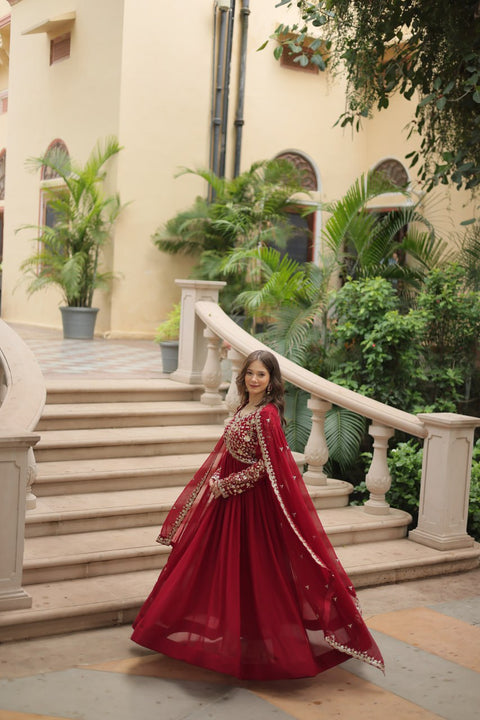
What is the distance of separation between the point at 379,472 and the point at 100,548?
82.6 inches

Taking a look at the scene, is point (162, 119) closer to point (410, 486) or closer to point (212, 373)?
point (212, 373)

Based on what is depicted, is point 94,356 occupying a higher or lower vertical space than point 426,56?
lower

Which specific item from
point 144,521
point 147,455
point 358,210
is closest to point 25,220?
point 358,210

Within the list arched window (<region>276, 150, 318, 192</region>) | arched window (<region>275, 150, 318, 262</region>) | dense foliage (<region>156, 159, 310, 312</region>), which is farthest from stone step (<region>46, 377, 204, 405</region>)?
arched window (<region>276, 150, 318, 192</region>)

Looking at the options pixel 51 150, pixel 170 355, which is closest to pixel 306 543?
pixel 170 355

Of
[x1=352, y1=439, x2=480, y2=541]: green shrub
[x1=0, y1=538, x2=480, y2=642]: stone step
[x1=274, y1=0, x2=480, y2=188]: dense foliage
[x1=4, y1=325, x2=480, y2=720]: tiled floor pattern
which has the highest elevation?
[x1=274, y1=0, x2=480, y2=188]: dense foliage

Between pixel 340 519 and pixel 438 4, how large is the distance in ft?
11.6

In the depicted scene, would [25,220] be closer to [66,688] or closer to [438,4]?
[438,4]

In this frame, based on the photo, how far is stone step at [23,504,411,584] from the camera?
456 cm

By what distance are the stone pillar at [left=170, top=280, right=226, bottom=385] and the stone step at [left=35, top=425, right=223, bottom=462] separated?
Result: 0.78 m

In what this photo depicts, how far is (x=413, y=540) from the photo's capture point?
5879 mm

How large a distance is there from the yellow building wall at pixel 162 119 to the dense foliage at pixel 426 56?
13.8 ft

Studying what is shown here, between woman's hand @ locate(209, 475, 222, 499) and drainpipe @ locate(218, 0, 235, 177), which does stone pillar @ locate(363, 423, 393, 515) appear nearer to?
woman's hand @ locate(209, 475, 222, 499)

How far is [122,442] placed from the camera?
605cm
